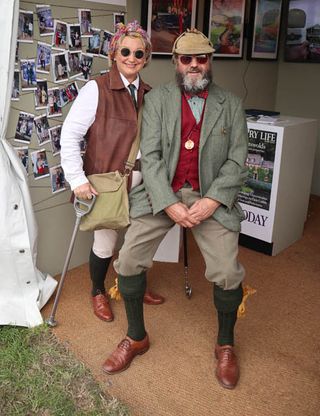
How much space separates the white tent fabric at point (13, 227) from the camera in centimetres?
201

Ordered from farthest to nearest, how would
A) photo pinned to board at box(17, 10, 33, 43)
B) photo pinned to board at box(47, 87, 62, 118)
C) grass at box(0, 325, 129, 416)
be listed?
1. photo pinned to board at box(47, 87, 62, 118)
2. photo pinned to board at box(17, 10, 33, 43)
3. grass at box(0, 325, 129, 416)

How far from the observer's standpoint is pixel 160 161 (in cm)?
193

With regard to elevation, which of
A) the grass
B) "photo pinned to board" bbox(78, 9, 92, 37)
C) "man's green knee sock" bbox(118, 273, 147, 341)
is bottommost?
the grass

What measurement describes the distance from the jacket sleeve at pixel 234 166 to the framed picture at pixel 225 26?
5.25 feet

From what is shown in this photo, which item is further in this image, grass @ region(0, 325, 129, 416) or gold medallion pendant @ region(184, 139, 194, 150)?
gold medallion pendant @ region(184, 139, 194, 150)

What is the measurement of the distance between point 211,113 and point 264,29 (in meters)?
2.35

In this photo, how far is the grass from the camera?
1779 millimetres

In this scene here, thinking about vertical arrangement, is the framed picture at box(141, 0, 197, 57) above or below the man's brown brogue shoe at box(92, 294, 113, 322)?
above

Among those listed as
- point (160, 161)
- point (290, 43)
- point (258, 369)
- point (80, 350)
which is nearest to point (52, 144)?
point (160, 161)

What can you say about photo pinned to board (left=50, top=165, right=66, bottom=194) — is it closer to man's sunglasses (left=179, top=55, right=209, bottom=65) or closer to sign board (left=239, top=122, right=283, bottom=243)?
man's sunglasses (left=179, top=55, right=209, bottom=65)

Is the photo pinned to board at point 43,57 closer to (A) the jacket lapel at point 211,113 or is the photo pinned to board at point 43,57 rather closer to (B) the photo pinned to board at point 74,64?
(B) the photo pinned to board at point 74,64

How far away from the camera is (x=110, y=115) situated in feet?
6.54

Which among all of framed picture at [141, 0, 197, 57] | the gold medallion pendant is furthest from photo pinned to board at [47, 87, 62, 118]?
the gold medallion pendant

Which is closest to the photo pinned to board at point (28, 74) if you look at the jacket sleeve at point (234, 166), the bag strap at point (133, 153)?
the bag strap at point (133, 153)
